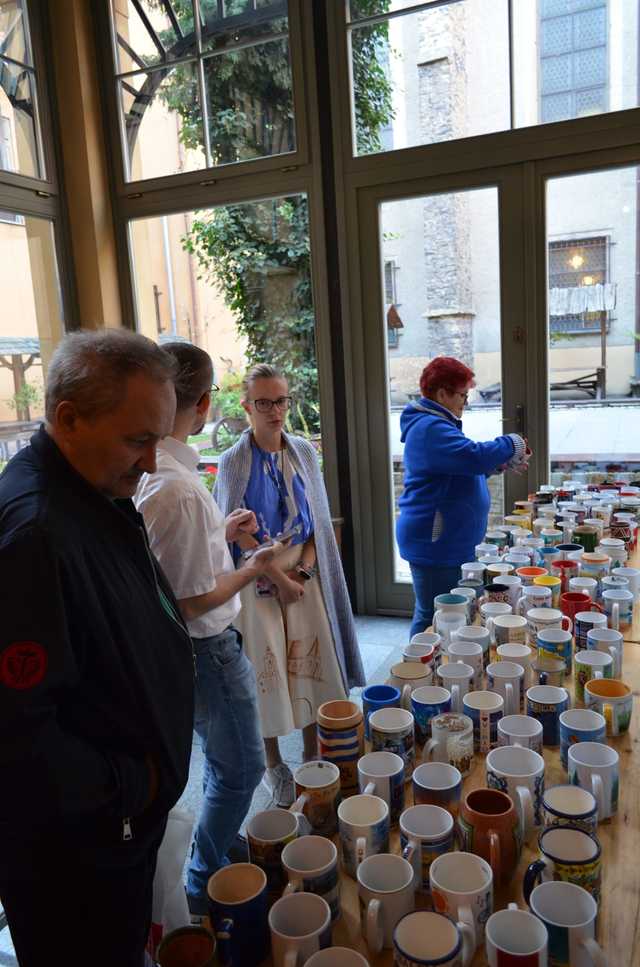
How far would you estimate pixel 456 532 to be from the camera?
8.60 ft

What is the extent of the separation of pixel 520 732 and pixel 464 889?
39 centimetres

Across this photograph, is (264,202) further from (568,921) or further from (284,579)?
(568,921)

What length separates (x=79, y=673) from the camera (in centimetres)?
93

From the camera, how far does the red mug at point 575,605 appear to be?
1725mm

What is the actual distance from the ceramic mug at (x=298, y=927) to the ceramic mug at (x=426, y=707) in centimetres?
41

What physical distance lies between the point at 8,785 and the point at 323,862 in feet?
1.35

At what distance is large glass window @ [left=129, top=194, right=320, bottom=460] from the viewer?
13.2ft

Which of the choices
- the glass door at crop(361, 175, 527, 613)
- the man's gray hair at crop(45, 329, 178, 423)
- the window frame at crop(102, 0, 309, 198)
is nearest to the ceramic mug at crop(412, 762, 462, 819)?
the man's gray hair at crop(45, 329, 178, 423)

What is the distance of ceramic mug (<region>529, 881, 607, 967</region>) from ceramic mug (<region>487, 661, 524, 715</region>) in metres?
0.44

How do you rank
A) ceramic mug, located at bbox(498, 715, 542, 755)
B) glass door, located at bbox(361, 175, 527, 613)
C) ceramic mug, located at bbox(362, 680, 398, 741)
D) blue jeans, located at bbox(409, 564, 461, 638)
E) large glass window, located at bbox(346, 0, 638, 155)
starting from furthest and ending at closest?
glass door, located at bbox(361, 175, 527, 613)
large glass window, located at bbox(346, 0, 638, 155)
blue jeans, located at bbox(409, 564, 461, 638)
ceramic mug, located at bbox(362, 680, 398, 741)
ceramic mug, located at bbox(498, 715, 542, 755)

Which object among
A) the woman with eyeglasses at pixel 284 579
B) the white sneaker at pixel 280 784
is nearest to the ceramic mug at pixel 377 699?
the woman with eyeglasses at pixel 284 579

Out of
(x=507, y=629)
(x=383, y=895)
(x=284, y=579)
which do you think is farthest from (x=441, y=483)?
(x=383, y=895)

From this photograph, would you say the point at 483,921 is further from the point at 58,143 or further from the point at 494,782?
the point at 58,143

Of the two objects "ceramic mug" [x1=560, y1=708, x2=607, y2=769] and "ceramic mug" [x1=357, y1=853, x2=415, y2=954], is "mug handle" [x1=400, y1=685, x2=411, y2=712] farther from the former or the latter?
"ceramic mug" [x1=357, y1=853, x2=415, y2=954]
